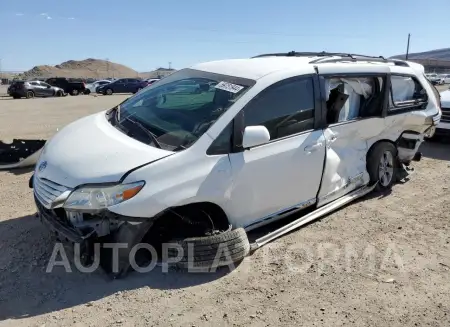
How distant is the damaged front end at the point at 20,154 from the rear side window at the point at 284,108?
4158mm

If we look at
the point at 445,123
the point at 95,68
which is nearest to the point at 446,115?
the point at 445,123

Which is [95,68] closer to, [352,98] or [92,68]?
[92,68]

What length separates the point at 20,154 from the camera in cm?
649

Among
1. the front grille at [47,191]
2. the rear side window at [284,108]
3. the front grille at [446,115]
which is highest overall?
the rear side window at [284,108]

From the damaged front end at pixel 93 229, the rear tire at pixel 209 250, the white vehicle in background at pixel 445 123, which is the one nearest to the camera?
A: the damaged front end at pixel 93 229

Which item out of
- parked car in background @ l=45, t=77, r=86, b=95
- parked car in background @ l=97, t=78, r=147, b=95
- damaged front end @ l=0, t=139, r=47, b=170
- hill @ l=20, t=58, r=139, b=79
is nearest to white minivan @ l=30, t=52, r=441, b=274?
damaged front end @ l=0, t=139, r=47, b=170

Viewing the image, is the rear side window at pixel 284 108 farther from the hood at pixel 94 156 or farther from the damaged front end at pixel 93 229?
the damaged front end at pixel 93 229

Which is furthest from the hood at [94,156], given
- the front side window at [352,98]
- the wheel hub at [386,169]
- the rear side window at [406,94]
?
the rear side window at [406,94]

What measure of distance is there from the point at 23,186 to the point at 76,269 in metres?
2.65

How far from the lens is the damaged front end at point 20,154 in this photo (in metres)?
6.29

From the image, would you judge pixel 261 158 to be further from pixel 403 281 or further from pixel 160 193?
pixel 403 281

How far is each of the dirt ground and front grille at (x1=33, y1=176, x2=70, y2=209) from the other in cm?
62

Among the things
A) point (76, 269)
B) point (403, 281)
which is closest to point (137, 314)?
point (76, 269)

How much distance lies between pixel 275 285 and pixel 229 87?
1847 mm
